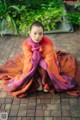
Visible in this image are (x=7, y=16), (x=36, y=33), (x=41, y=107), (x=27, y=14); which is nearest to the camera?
(x=41, y=107)

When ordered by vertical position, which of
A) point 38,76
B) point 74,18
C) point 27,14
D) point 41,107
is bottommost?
point 41,107

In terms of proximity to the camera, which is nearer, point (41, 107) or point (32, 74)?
point (41, 107)

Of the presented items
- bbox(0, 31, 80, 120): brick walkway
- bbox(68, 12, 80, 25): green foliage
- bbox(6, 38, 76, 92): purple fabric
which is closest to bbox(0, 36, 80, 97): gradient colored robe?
bbox(6, 38, 76, 92): purple fabric

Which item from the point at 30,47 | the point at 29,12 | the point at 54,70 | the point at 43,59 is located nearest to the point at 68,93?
the point at 54,70

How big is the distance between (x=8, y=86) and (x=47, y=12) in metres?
2.90

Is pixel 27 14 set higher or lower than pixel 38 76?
higher

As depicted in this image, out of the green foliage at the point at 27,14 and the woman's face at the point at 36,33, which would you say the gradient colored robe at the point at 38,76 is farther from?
the green foliage at the point at 27,14

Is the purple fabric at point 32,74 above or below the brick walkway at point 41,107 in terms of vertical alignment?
above

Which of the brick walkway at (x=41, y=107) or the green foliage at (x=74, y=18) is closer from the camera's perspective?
the brick walkway at (x=41, y=107)

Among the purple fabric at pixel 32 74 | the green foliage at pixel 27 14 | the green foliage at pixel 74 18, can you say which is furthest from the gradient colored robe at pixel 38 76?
the green foliage at pixel 74 18

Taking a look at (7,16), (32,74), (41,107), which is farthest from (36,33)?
(7,16)

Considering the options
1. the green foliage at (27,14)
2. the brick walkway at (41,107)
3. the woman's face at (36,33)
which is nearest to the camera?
the brick walkway at (41,107)

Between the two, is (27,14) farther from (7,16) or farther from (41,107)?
(41,107)

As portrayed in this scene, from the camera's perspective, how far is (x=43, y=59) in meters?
3.71
